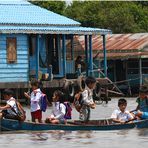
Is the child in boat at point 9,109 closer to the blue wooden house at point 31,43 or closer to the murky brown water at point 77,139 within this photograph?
the murky brown water at point 77,139

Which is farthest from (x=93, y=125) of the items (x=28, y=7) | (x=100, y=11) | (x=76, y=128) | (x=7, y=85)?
(x=100, y=11)

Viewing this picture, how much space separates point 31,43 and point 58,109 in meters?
13.5

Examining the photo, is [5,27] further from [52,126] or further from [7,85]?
[52,126]

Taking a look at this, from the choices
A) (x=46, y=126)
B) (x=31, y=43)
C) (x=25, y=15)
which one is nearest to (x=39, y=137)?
(x=46, y=126)

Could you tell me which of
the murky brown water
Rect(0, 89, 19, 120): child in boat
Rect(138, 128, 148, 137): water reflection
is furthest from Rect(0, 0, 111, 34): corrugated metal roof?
the murky brown water

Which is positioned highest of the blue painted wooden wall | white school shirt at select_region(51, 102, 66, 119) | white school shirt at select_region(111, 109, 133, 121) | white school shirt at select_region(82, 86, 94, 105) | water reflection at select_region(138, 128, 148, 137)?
the blue painted wooden wall

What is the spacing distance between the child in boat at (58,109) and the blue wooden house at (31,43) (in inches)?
445

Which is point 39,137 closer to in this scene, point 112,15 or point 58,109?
point 58,109

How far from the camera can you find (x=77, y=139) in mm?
14016

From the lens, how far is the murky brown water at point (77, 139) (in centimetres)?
1292

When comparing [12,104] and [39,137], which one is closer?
[39,137]

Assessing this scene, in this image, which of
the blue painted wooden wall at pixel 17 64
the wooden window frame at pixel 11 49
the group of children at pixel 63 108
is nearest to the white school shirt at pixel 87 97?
the group of children at pixel 63 108

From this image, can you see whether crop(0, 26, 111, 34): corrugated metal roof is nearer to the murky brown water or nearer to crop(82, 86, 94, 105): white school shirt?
crop(82, 86, 94, 105): white school shirt

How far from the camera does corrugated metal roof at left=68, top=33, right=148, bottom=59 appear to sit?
122 feet
